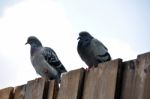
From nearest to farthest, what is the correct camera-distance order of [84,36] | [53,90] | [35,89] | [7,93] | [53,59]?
[53,90] → [35,89] → [7,93] → [84,36] → [53,59]

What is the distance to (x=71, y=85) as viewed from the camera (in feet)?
16.3

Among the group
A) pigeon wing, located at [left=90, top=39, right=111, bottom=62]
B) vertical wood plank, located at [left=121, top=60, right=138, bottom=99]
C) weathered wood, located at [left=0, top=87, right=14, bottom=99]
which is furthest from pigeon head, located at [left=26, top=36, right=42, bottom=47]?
vertical wood plank, located at [left=121, top=60, right=138, bottom=99]

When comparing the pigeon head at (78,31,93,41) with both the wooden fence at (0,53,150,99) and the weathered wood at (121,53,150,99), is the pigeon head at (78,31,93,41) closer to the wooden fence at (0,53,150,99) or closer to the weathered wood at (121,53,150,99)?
the wooden fence at (0,53,150,99)

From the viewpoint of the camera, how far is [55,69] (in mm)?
10734

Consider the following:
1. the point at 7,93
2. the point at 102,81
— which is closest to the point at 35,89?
the point at 7,93

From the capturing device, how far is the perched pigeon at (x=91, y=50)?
8.93 metres

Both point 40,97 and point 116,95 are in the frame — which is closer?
point 116,95

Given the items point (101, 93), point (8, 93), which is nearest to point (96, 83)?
point (101, 93)

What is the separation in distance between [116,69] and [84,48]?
17.7 feet

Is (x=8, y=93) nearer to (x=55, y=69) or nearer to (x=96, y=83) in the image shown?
(x=96, y=83)

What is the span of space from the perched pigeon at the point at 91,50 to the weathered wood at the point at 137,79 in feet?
14.2

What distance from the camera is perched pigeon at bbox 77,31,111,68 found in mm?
8930

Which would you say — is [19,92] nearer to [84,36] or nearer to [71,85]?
[71,85]

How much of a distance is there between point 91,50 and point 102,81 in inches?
197
